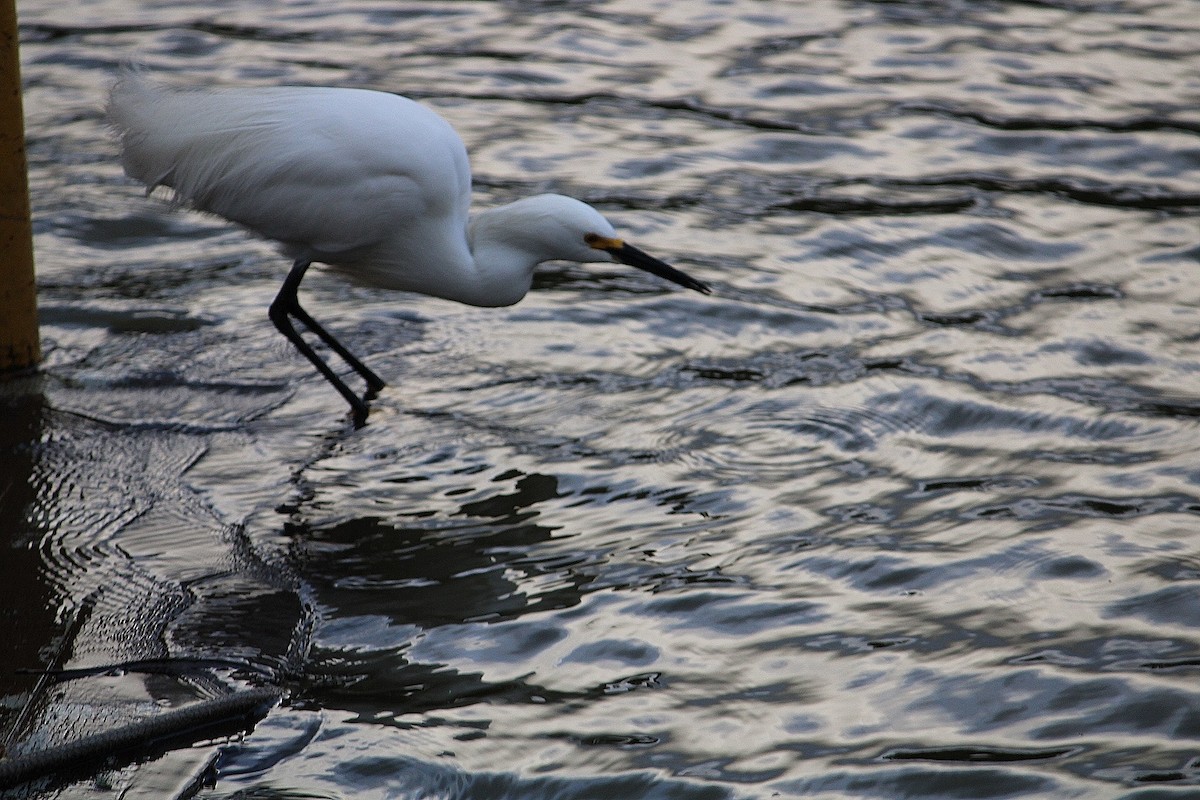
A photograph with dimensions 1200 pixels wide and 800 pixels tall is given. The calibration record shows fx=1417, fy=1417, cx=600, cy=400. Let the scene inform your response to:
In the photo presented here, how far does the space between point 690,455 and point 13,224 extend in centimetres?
244

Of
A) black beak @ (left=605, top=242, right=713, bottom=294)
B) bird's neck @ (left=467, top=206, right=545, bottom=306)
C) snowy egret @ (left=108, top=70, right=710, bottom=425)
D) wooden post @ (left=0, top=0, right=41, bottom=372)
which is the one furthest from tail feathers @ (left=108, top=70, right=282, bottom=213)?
black beak @ (left=605, top=242, right=713, bottom=294)

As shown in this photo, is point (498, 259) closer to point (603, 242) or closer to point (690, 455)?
point (603, 242)

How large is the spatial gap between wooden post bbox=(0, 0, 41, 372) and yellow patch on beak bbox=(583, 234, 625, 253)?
193 cm

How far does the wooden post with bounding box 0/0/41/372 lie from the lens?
472 cm

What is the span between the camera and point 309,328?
215 inches

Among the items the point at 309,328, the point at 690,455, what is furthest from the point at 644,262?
the point at 309,328

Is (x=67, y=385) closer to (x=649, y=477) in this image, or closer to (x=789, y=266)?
(x=649, y=477)

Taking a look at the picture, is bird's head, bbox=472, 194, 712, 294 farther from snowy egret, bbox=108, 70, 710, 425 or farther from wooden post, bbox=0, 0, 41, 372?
wooden post, bbox=0, 0, 41, 372

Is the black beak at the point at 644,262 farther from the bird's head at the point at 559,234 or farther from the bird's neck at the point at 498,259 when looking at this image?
the bird's neck at the point at 498,259

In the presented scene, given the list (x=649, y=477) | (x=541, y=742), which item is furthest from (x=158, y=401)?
(x=541, y=742)

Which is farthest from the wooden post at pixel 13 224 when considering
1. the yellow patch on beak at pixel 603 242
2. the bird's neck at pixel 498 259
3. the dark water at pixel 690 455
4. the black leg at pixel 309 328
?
the yellow patch on beak at pixel 603 242

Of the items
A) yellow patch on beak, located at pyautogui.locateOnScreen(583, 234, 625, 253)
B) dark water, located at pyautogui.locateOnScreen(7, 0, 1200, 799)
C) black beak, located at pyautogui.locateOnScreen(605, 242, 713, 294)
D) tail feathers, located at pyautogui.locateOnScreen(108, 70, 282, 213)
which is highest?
tail feathers, located at pyautogui.locateOnScreen(108, 70, 282, 213)

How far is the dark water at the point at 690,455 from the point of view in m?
3.34

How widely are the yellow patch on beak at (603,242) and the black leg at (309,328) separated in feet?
3.19
